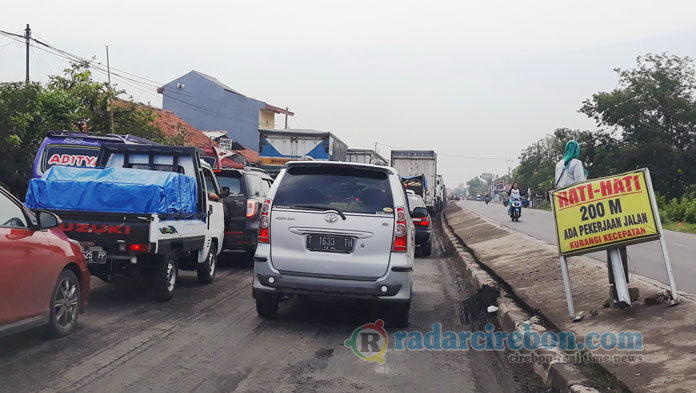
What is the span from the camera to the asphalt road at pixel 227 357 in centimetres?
510

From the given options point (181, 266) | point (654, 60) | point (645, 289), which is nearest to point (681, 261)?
point (645, 289)

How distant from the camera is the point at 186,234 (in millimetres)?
9156

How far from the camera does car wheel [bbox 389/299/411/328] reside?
23.6ft

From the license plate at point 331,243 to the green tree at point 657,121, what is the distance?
50429 mm

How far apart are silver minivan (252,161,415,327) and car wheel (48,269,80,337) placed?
188cm

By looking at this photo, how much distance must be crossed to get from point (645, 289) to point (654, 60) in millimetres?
55816

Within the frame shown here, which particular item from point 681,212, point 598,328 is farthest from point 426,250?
point 681,212

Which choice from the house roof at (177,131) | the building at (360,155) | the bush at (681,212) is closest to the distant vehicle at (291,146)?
the building at (360,155)

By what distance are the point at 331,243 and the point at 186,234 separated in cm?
302

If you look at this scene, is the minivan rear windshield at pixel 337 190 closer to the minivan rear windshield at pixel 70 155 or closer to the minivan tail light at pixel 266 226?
the minivan tail light at pixel 266 226

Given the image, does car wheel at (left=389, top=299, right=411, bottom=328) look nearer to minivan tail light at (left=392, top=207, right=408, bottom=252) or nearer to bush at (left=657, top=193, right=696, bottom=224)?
minivan tail light at (left=392, top=207, right=408, bottom=252)

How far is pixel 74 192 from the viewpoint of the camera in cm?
795

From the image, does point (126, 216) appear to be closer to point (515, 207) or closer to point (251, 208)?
point (251, 208)

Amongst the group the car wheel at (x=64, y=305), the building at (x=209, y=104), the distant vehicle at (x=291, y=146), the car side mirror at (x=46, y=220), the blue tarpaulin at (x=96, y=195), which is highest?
the building at (x=209, y=104)
